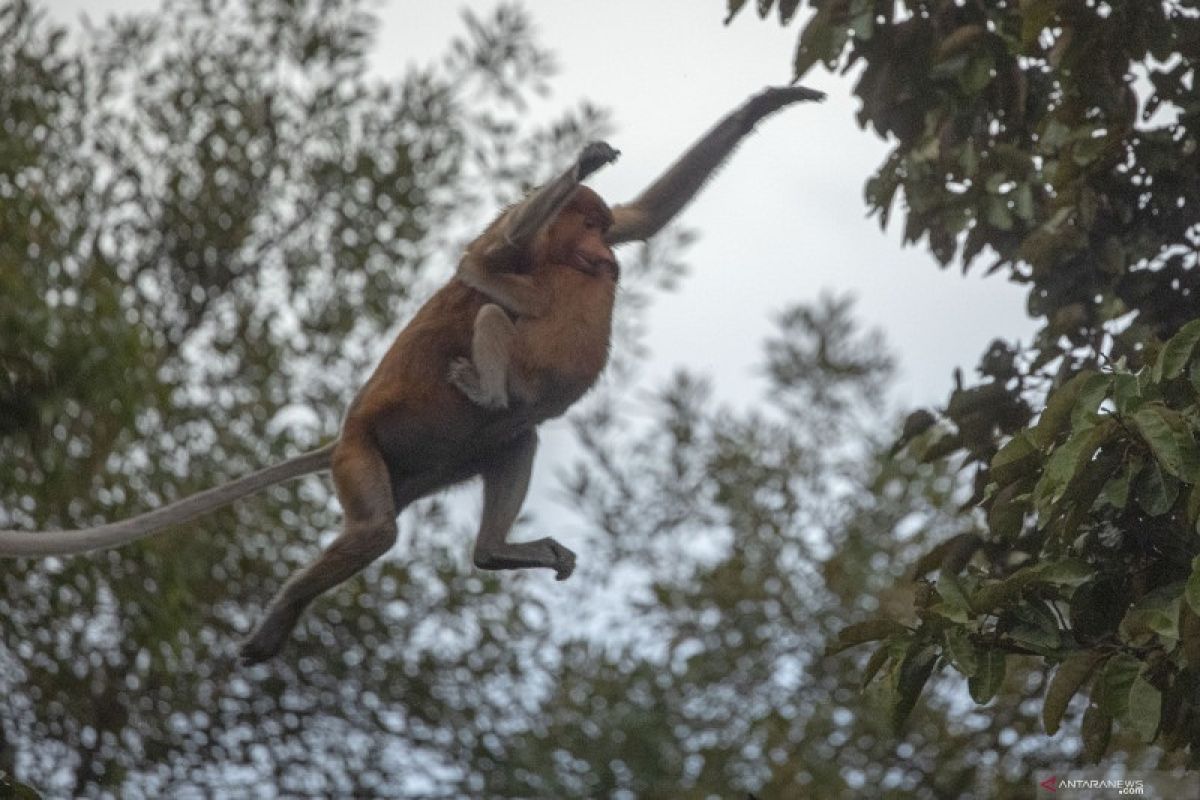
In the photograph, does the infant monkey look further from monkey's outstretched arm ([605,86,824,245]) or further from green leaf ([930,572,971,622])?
green leaf ([930,572,971,622])

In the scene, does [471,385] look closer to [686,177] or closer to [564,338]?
[564,338]

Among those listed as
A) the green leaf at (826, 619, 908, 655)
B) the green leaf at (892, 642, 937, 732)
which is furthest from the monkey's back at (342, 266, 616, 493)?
the green leaf at (892, 642, 937, 732)

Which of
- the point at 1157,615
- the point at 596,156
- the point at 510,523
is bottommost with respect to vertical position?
the point at 1157,615

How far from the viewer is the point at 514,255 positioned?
3.98m

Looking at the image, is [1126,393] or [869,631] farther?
[869,631]

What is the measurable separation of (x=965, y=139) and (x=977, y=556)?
105 centimetres

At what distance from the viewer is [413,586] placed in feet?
31.0

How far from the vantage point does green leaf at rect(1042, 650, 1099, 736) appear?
322 cm

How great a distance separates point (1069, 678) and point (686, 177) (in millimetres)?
1691

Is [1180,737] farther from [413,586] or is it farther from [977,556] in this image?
[413,586]

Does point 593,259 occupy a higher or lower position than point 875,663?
Result: higher

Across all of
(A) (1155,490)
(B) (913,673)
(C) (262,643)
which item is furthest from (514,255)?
(A) (1155,490)

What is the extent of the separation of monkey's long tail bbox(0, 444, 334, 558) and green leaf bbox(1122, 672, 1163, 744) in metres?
2.01

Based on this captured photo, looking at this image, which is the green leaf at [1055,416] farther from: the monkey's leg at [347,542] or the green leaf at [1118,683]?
the monkey's leg at [347,542]
